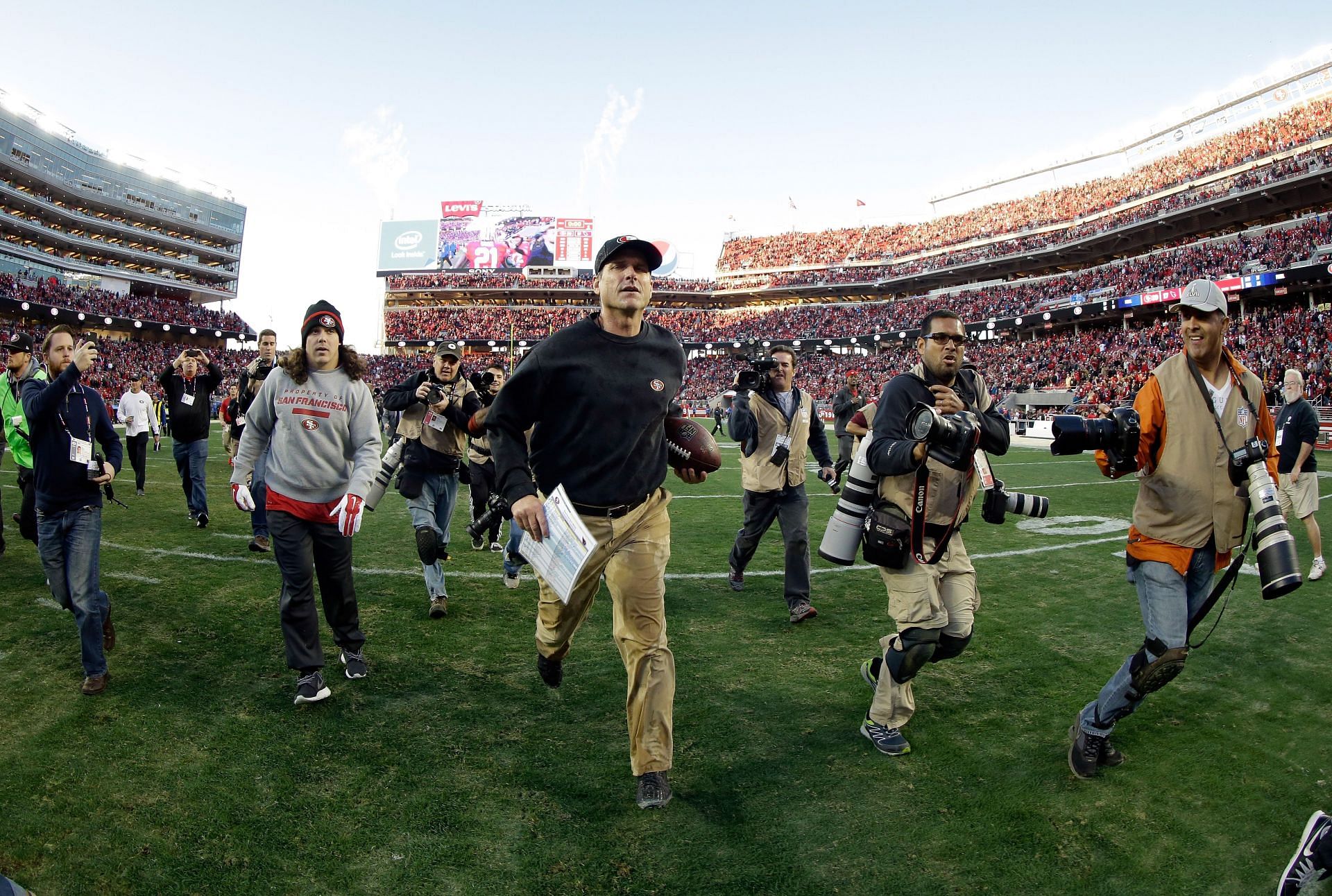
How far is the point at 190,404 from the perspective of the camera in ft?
31.6

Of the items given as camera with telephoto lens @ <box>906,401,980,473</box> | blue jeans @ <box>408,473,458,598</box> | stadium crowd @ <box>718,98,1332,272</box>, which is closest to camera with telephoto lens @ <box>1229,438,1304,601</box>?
camera with telephoto lens @ <box>906,401,980,473</box>

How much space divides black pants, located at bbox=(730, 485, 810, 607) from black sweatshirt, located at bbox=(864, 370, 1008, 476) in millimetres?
2347

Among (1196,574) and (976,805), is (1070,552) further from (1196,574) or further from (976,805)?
(976,805)

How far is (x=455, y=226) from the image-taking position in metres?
77.7

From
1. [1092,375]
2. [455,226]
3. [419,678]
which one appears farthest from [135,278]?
[419,678]

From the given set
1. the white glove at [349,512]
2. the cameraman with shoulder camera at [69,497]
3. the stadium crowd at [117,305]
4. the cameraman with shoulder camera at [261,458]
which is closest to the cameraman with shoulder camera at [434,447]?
the white glove at [349,512]

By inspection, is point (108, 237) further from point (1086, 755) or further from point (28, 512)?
point (1086, 755)

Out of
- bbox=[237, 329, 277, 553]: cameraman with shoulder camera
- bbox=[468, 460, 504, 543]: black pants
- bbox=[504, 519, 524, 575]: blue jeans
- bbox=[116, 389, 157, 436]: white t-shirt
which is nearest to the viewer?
bbox=[504, 519, 524, 575]: blue jeans

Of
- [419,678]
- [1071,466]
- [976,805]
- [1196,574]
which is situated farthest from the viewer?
[1071,466]

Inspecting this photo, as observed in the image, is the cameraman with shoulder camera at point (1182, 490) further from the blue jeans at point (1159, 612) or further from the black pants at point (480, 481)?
the black pants at point (480, 481)

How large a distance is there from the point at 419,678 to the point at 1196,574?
4098 mm

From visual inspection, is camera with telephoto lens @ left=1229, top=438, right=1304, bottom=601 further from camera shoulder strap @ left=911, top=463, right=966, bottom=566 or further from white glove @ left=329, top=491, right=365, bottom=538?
white glove @ left=329, top=491, right=365, bottom=538

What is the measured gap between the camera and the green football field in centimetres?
282

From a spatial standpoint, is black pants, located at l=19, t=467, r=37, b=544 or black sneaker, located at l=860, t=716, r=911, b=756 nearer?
black sneaker, located at l=860, t=716, r=911, b=756
